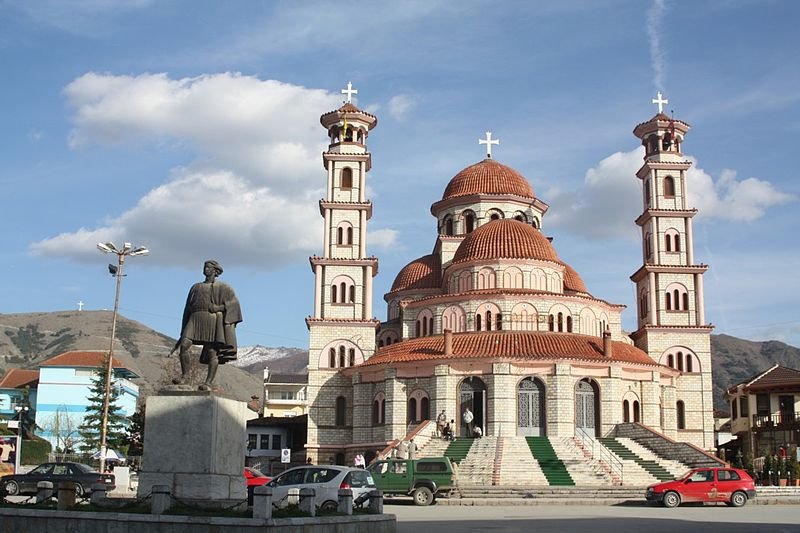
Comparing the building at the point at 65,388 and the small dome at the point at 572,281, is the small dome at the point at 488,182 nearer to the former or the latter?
the small dome at the point at 572,281

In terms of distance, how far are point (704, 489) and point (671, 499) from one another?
113cm

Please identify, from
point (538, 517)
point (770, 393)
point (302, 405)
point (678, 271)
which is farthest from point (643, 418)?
point (302, 405)

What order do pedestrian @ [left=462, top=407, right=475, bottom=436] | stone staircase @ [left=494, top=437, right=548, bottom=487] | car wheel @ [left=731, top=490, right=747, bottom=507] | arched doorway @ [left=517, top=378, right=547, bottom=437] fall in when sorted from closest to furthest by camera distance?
car wheel @ [left=731, top=490, right=747, bottom=507] → stone staircase @ [left=494, top=437, right=548, bottom=487] → pedestrian @ [left=462, top=407, right=475, bottom=436] → arched doorway @ [left=517, top=378, right=547, bottom=437]

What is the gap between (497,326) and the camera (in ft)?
177

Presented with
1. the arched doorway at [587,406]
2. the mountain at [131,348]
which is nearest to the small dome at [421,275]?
the arched doorway at [587,406]

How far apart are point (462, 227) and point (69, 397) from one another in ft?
123

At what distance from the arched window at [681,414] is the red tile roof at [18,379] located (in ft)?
182

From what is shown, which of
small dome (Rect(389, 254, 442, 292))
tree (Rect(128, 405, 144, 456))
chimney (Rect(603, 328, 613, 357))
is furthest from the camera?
small dome (Rect(389, 254, 442, 292))

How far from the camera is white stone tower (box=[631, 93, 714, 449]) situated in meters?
57.9

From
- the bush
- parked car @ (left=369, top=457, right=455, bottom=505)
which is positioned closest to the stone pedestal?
parked car @ (left=369, top=457, right=455, bottom=505)

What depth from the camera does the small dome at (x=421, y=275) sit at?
65188 mm

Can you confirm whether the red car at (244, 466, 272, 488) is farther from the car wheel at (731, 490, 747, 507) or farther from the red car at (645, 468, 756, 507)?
the car wheel at (731, 490, 747, 507)

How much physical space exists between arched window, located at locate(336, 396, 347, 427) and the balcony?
2738 centimetres

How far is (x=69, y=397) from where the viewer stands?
80375 mm
